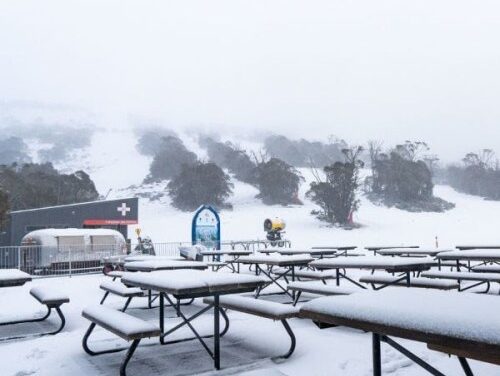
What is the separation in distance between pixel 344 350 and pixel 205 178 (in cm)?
4991

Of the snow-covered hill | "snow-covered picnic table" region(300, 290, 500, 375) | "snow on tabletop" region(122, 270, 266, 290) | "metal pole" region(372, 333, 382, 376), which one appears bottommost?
the snow-covered hill

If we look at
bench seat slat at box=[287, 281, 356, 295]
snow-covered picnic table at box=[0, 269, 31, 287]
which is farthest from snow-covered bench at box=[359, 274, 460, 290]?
snow-covered picnic table at box=[0, 269, 31, 287]

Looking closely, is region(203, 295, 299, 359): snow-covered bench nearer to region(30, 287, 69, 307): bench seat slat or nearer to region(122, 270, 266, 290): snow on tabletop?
region(122, 270, 266, 290): snow on tabletop

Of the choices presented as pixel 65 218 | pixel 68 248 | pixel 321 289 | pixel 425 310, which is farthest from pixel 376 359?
pixel 65 218

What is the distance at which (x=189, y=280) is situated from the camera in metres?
5.43

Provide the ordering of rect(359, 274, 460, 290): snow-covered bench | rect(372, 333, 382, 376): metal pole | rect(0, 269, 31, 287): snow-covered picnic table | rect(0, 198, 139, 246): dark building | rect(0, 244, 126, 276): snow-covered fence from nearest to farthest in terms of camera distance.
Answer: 1. rect(372, 333, 382, 376): metal pole
2. rect(0, 269, 31, 287): snow-covered picnic table
3. rect(359, 274, 460, 290): snow-covered bench
4. rect(0, 244, 126, 276): snow-covered fence
5. rect(0, 198, 139, 246): dark building

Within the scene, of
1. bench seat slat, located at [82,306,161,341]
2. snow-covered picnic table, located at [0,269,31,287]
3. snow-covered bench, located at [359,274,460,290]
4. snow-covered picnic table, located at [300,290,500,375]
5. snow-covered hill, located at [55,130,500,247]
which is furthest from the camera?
snow-covered hill, located at [55,130,500,247]

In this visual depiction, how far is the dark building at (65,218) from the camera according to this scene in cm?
2897

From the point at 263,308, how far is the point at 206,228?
1473 centimetres

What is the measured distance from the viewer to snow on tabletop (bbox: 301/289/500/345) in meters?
2.45

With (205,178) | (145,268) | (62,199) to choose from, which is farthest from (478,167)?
(145,268)

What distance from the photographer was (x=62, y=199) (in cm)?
5347

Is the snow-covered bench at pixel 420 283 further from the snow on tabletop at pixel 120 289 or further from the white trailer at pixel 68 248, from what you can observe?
the white trailer at pixel 68 248

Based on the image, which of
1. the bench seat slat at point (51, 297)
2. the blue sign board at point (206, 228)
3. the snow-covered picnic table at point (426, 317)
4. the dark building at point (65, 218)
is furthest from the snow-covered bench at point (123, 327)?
the dark building at point (65, 218)
